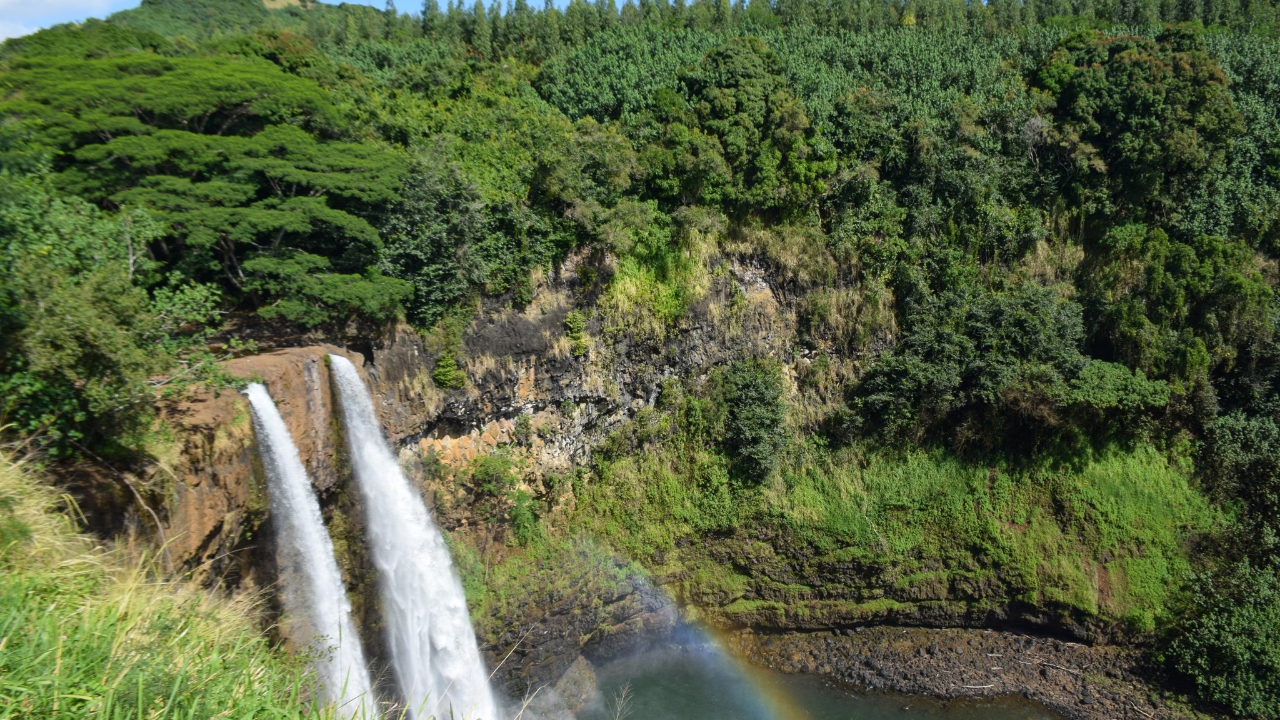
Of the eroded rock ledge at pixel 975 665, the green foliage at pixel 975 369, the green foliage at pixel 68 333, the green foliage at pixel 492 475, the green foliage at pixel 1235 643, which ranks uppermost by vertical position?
Result: the green foliage at pixel 68 333

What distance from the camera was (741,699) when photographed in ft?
49.9

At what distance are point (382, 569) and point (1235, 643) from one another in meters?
16.4

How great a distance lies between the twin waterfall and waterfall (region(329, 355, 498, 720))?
0.06ft

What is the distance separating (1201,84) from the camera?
18734 mm

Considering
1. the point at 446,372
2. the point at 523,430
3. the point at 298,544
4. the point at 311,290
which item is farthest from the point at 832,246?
the point at 298,544

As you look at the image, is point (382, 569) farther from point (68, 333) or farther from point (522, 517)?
point (68, 333)

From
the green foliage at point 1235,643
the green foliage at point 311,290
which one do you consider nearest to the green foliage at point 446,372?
the green foliage at point 311,290

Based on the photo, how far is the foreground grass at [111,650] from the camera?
11.8 feet

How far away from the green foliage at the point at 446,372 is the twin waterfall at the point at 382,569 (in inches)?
72.8

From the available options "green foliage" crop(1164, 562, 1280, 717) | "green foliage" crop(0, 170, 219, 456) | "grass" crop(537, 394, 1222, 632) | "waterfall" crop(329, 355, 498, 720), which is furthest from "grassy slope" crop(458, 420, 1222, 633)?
"green foliage" crop(0, 170, 219, 456)

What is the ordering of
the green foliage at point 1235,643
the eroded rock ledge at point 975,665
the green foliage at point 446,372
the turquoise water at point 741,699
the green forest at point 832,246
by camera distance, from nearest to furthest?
the green forest at point 832,246 → the green foliage at point 1235,643 → the green foliage at point 446,372 → the turquoise water at point 741,699 → the eroded rock ledge at point 975,665

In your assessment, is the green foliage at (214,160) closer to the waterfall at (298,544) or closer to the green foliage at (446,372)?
the green foliage at (446,372)

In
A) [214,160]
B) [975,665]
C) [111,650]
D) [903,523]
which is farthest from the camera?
[903,523]

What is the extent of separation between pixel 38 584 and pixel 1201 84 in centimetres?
2453
